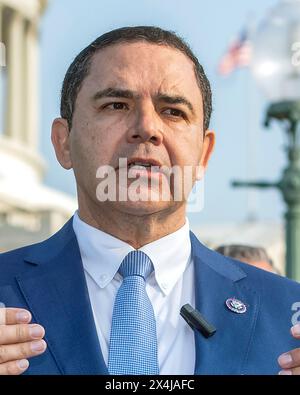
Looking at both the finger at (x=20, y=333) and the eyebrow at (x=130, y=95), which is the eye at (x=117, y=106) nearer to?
the eyebrow at (x=130, y=95)

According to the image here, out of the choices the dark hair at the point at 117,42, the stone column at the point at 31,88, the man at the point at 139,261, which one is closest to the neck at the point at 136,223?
the man at the point at 139,261

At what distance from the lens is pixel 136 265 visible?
12.3 ft

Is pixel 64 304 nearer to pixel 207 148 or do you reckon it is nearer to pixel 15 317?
pixel 15 317

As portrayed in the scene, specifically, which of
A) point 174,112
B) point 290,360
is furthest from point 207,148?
point 290,360

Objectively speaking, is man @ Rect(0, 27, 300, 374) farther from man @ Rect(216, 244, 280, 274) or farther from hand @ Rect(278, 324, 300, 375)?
man @ Rect(216, 244, 280, 274)

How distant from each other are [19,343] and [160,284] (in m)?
0.68

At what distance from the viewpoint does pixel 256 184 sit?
11070 millimetres

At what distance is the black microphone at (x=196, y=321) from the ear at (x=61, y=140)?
0.84 meters

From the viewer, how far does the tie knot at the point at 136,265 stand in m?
3.72

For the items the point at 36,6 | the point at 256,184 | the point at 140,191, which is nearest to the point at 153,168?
the point at 140,191

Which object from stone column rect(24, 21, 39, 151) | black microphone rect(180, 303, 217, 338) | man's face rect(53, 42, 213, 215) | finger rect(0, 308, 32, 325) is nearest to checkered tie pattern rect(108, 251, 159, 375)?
black microphone rect(180, 303, 217, 338)

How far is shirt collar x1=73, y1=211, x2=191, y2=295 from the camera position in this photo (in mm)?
3771

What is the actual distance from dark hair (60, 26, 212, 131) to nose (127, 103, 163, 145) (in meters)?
0.34
